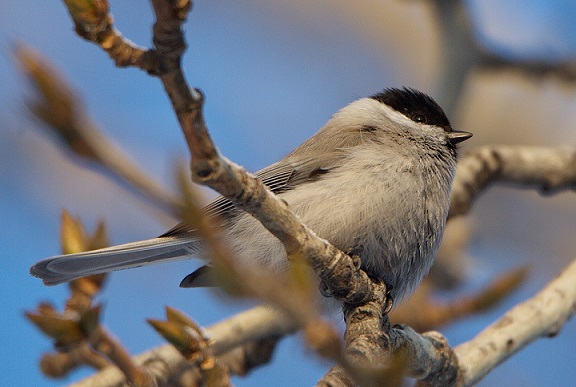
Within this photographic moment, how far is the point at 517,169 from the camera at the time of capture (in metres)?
3.82

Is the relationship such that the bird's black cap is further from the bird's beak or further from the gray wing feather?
the gray wing feather

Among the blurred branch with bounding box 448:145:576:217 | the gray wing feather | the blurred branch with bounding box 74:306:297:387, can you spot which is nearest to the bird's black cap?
the blurred branch with bounding box 448:145:576:217

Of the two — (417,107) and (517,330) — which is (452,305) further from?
(417,107)

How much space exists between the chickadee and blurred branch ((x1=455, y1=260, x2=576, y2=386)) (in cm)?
38

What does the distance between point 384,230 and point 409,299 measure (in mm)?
721

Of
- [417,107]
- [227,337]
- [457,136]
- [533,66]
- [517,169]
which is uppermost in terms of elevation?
[533,66]

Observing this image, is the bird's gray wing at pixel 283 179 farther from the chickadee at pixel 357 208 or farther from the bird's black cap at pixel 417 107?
the bird's black cap at pixel 417 107

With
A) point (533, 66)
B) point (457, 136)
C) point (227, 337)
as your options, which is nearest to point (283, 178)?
point (227, 337)

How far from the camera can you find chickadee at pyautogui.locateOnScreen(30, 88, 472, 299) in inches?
106

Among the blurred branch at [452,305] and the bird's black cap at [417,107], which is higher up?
the bird's black cap at [417,107]

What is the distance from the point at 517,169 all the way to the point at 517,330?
121 cm

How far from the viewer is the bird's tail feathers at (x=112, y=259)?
244 centimetres

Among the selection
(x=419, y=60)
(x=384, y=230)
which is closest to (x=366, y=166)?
(x=384, y=230)

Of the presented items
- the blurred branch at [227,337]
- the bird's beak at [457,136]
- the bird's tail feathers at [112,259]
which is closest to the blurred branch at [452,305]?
the blurred branch at [227,337]
